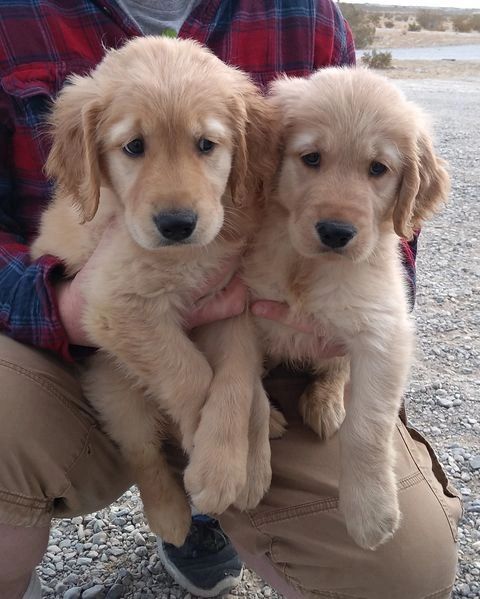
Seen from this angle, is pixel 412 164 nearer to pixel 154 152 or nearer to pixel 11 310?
pixel 154 152

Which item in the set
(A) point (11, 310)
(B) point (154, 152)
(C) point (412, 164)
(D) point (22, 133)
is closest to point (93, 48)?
(D) point (22, 133)

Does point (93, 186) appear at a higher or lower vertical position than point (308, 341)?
higher

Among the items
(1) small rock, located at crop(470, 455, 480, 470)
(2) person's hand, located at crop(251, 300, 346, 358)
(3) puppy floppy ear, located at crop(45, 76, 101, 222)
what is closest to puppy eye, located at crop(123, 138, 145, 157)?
(3) puppy floppy ear, located at crop(45, 76, 101, 222)

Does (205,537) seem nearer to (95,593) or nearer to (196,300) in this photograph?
(95,593)

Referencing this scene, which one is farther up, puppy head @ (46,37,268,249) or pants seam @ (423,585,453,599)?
puppy head @ (46,37,268,249)

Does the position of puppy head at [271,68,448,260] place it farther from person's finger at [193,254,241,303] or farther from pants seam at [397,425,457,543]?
pants seam at [397,425,457,543]

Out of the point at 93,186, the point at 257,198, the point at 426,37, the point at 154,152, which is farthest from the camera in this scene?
the point at 426,37
